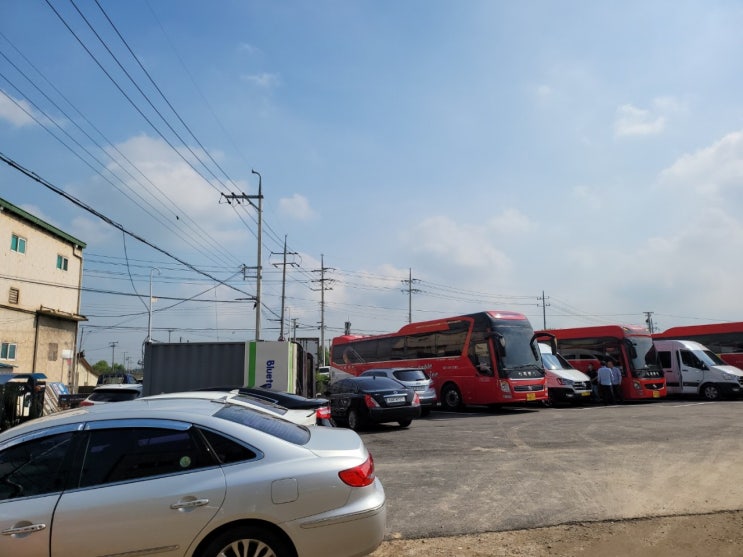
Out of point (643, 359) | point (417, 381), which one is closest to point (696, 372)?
point (643, 359)

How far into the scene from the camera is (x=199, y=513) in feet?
12.4

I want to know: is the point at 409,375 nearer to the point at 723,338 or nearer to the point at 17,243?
the point at 723,338

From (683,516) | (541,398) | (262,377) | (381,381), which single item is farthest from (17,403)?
(541,398)

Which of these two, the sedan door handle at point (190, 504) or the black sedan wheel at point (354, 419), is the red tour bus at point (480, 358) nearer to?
the black sedan wheel at point (354, 419)

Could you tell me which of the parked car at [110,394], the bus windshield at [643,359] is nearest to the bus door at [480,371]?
the bus windshield at [643,359]

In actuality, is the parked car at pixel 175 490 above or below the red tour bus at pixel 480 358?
below

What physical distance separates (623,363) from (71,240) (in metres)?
29.2

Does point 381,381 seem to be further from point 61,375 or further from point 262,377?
point 61,375

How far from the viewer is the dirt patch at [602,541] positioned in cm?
512

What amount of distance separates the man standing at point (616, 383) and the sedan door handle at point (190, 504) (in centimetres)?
2182

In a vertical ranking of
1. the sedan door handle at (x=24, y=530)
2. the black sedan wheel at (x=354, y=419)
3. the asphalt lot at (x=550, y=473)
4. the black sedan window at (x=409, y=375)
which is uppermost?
the black sedan window at (x=409, y=375)

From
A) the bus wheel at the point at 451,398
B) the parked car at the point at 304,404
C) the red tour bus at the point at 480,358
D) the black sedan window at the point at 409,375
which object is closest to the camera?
the parked car at the point at 304,404

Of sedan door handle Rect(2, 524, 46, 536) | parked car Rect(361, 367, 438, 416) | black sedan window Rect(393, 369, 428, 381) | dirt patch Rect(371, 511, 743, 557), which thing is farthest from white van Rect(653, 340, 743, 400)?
sedan door handle Rect(2, 524, 46, 536)

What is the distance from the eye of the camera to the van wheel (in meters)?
23.6
